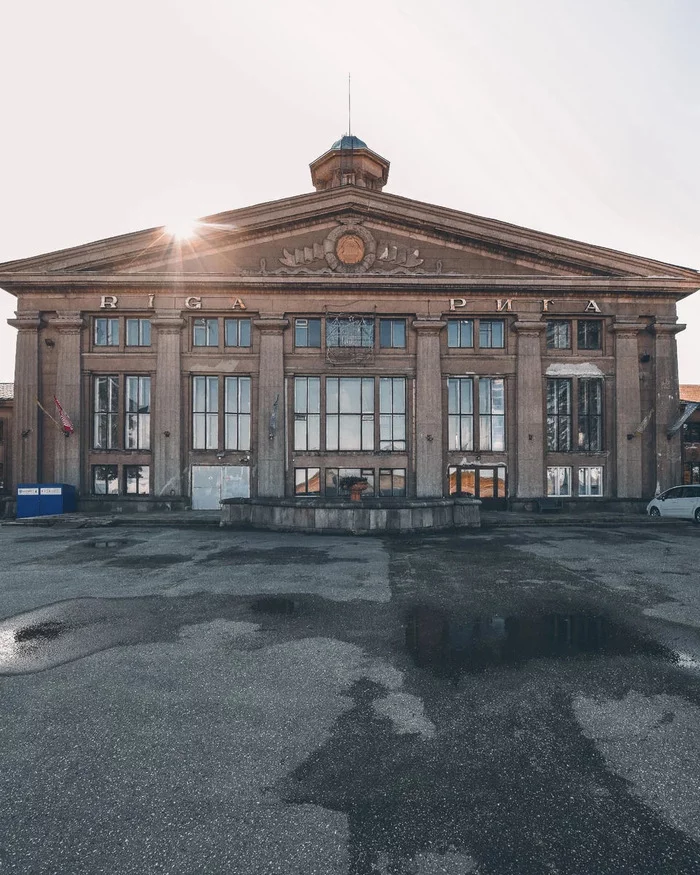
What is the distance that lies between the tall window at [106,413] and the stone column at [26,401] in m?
2.99

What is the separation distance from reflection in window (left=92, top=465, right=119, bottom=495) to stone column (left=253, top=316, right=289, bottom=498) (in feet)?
26.3

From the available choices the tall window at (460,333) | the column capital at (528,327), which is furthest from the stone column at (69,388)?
the column capital at (528,327)

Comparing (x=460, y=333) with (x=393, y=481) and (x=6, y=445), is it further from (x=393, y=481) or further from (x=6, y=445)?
(x=6, y=445)

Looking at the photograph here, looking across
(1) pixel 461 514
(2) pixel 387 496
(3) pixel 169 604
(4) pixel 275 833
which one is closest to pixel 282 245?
(2) pixel 387 496

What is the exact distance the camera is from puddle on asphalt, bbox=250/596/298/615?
8.17m

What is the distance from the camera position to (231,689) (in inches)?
211

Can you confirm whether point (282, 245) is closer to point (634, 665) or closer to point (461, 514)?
point (461, 514)

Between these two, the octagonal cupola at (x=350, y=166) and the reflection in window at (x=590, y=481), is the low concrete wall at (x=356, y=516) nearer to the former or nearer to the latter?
the reflection in window at (x=590, y=481)

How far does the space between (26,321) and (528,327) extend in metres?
27.7

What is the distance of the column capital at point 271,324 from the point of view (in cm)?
2522

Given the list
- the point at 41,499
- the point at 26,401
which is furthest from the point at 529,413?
the point at 26,401

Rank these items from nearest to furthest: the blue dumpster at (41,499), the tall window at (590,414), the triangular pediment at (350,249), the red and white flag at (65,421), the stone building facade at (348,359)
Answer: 1. the blue dumpster at (41,499)
2. the red and white flag at (65,421)
3. the stone building facade at (348,359)
4. the triangular pediment at (350,249)
5. the tall window at (590,414)

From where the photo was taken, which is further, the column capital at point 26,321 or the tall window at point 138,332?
the tall window at point 138,332

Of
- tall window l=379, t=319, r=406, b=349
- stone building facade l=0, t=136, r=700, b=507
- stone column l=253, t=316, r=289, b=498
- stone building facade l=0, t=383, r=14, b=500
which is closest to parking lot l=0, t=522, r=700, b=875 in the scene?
stone column l=253, t=316, r=289, b=498
